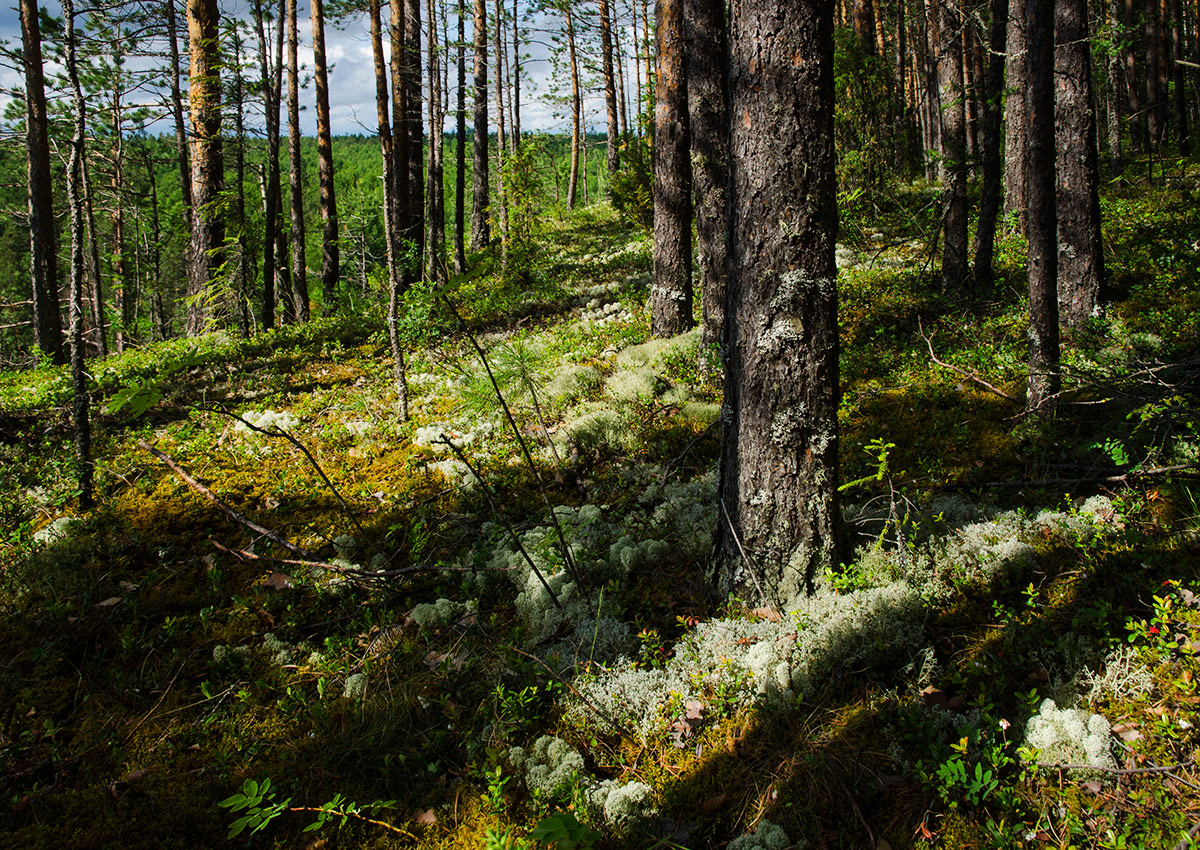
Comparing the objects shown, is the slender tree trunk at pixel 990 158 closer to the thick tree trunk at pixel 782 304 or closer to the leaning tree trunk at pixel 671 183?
the leaning tree trunk at pixel 671 183

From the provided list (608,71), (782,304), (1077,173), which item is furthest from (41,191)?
(608,71)

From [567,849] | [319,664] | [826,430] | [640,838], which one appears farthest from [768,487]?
[319,664]

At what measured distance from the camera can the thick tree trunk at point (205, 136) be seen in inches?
374

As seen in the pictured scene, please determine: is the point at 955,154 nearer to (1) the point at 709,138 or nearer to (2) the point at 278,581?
(1) the point at 709,138

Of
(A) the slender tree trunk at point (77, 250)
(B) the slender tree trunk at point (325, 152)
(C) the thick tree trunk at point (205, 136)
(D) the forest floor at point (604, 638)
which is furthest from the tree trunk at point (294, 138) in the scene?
(D) the forest floor at point (604, 638)

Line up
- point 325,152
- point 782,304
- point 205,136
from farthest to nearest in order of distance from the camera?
point 325,152 → point 205,136 → point 782,304

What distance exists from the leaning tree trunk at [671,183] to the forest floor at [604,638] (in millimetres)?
1998

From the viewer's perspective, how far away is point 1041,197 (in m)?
4.62

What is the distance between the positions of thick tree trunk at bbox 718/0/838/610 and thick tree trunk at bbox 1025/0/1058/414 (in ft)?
8.04

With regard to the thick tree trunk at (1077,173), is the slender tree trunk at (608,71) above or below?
above

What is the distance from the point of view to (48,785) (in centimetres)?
276

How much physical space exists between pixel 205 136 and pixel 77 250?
628 centimetres

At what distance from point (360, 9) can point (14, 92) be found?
14.4 m

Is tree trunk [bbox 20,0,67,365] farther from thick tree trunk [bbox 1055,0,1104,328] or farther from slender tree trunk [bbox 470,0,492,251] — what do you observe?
thick tree trunk [bbox 1055,0,1104,328]
